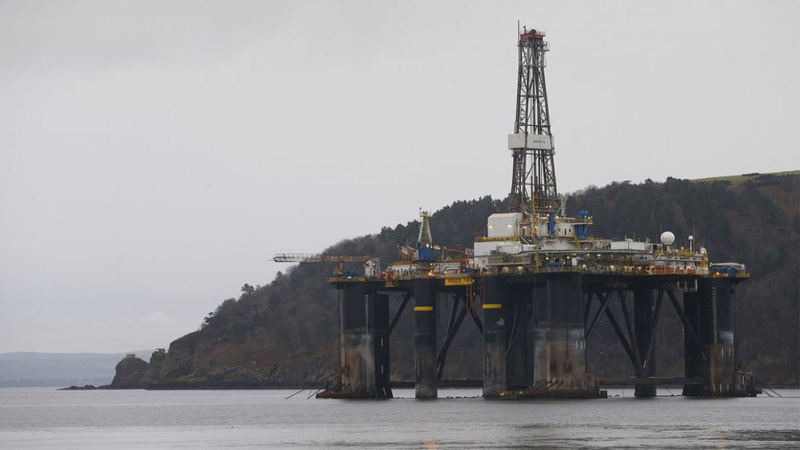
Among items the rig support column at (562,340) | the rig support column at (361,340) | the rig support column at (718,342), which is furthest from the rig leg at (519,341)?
the rig support column at (718,342)

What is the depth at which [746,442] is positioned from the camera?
89250 mm

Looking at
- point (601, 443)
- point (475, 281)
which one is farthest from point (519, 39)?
point (601, 443)

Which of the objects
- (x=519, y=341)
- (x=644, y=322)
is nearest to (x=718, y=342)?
(x=644, y=322)

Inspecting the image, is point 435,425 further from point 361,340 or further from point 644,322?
point 644,322

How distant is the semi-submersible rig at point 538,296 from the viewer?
403 feet

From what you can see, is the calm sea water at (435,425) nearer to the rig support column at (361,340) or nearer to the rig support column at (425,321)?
the rig support column at (361,340)

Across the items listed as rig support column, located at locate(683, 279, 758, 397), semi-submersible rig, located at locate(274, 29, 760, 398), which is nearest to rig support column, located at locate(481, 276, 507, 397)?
semi-submersible rig, located at locate(274, 29, 760, 398)

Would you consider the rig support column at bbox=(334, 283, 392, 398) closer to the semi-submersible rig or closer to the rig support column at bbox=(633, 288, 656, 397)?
the semi-submersible rig

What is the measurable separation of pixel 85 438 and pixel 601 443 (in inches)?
1170

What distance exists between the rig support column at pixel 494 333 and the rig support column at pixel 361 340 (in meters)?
10.1

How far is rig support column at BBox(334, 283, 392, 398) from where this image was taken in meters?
134

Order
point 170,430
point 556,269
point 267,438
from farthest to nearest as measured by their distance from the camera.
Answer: point 556,269
point 170,430
point 267,438

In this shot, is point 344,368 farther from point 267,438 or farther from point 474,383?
point 267,438

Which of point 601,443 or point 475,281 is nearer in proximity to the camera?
point 601,443
